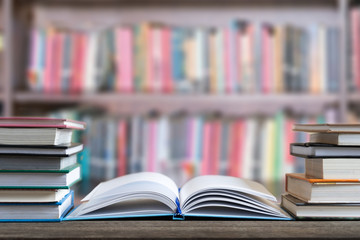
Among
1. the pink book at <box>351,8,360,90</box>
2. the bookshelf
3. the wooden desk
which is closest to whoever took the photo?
the wooden desk

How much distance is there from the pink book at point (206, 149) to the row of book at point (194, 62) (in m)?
0.16

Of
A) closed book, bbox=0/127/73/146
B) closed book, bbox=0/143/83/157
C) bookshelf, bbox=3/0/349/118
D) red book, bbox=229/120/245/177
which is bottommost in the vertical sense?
red book, bbox=229/120/245/177

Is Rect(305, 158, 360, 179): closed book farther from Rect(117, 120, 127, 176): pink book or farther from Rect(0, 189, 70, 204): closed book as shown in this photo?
Rect(117, 120, 127, 176): pink book

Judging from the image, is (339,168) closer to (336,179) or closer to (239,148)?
(336,179)

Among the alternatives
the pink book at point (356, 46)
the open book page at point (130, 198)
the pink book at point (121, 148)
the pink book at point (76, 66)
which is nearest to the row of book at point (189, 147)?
the pink book at point (121, 148)

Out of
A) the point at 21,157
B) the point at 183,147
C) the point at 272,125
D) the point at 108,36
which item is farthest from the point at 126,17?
the point at 21,157

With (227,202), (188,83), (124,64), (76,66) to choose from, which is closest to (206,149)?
(188,83)

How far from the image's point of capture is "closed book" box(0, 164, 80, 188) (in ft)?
1.96

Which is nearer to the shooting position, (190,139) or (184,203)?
(184,203)

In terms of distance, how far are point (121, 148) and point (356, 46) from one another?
1.09 m

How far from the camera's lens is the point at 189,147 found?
174 centimetres

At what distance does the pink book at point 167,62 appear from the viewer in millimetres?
1751

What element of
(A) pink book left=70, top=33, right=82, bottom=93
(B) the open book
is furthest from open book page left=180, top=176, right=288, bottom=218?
(A) pink book left=70, top=33, right=82, bottom=93

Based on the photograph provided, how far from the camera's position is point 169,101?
5.74 ft
